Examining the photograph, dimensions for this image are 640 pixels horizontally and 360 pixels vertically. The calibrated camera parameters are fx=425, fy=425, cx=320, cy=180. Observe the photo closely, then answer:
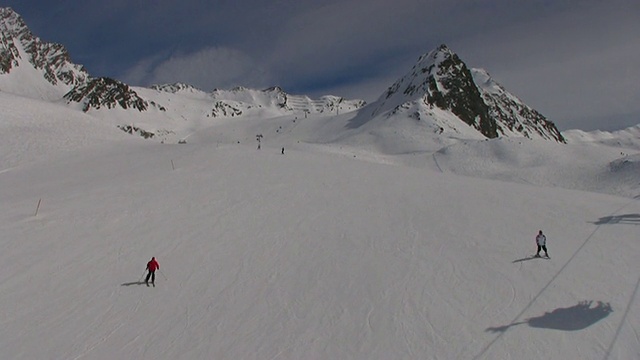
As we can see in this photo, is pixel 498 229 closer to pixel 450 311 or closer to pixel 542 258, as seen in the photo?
pixel 542 258

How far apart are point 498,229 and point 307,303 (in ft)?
37.9

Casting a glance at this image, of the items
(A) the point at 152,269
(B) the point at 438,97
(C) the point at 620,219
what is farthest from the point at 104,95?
(C) the point at 620,219

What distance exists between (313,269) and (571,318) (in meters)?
8.86

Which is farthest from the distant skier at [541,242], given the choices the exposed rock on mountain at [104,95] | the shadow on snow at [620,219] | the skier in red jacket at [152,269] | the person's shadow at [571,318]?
the exposed rock on mountain at [104,95]

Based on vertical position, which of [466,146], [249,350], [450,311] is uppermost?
[466,146]

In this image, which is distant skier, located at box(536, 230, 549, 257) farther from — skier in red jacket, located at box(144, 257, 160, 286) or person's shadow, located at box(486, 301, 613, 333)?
skier in red jacket, located at box(144, 257, 160, 286)

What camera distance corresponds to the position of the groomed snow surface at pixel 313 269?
1212 cm

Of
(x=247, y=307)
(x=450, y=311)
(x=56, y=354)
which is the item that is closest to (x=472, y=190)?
(x=450, y=311)

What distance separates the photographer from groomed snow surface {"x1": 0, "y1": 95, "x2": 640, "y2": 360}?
39.8 feet

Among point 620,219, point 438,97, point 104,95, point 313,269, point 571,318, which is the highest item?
point 438,97

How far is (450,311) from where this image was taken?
13352 millimetres

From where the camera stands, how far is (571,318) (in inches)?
497

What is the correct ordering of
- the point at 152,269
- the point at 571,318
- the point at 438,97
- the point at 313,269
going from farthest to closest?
the point at 438,97 < the point at 313,269 < the point at 152,269 < the point at 571,318

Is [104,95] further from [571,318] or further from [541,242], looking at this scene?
[571,318]
